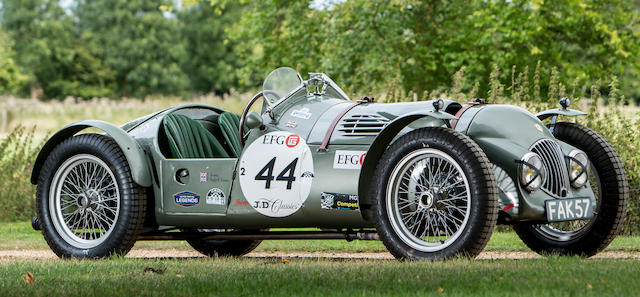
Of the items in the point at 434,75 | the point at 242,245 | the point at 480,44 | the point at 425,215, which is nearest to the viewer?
the point at 425,215

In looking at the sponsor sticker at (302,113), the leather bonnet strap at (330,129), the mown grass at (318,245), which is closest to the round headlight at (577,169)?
the leather bonnet strap at (330,129)

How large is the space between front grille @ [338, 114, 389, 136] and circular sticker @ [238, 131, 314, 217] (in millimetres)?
345

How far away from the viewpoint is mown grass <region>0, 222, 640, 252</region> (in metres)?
9.05

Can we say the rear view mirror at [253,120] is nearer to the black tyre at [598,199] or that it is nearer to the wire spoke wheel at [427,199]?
the wire spoke wheel at [427,199]

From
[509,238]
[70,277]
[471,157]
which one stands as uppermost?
[471,157]

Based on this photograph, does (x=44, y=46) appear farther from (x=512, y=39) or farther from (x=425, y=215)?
(x=425, y=215)

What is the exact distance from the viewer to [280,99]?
7613 millimetres

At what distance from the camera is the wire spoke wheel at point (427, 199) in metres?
6.21

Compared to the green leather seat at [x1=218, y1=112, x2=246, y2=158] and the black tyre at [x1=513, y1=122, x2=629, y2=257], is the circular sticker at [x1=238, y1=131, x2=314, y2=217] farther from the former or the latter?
the black tyre at [x1=513, y1=122, x2=629, y2=257]

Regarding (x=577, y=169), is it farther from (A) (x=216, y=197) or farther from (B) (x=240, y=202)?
(A) (x=216, y=197)

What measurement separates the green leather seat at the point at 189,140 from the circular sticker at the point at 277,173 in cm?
89

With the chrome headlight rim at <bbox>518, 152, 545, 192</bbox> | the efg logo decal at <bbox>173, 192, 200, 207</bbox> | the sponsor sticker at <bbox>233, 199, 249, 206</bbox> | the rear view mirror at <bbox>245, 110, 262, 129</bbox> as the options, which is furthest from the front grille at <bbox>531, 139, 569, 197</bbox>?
the efg logo decal at <bbox>173, 192, 200, 207</bbox>

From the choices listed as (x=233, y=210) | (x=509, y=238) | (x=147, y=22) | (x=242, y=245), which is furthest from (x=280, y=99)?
(x=147, y=22)

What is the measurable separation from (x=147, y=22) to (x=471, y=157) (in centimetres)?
5377
